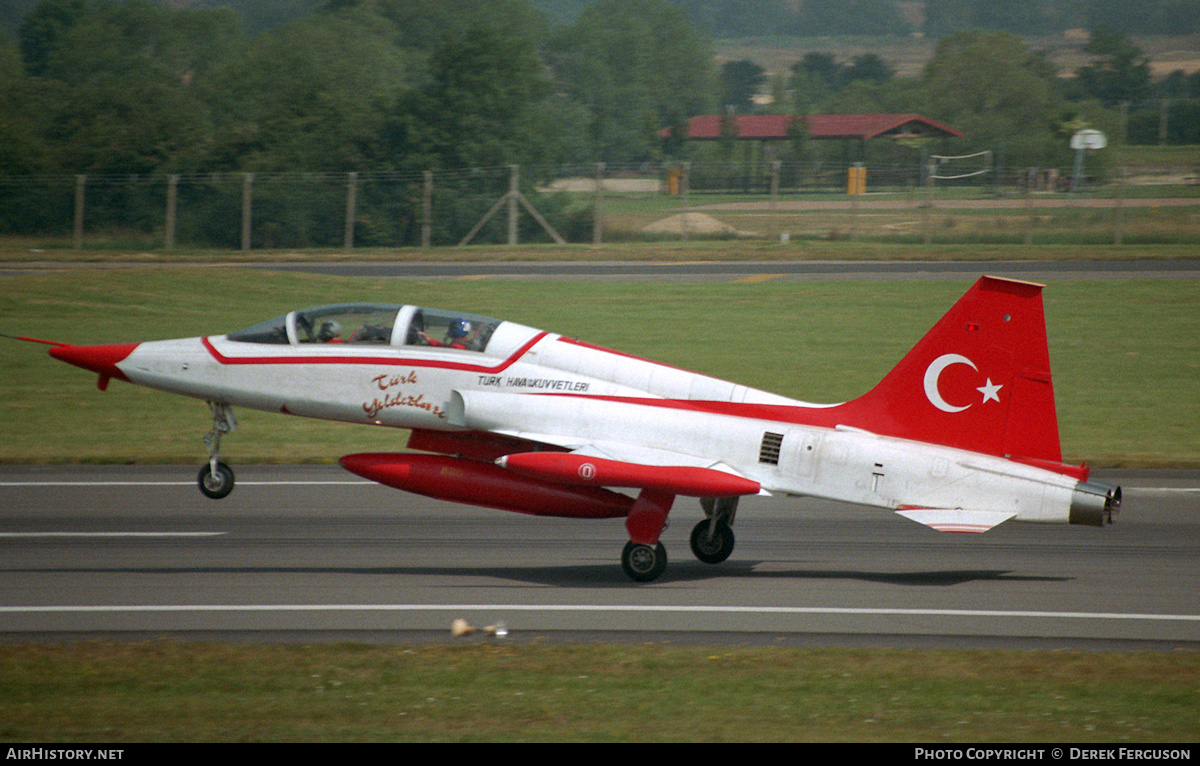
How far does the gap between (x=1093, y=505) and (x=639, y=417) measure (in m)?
4.41

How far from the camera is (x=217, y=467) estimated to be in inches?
525

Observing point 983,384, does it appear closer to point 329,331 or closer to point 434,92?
point 329,331

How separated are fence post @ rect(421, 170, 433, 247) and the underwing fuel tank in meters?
32.3

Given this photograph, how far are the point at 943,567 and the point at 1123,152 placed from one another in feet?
256

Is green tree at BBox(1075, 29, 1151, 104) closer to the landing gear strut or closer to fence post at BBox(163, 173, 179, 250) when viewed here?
fence post at BBox(163, 173, 179, 250)

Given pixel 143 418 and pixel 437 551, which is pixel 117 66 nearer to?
pixel 143 418

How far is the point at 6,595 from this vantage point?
11.4 m

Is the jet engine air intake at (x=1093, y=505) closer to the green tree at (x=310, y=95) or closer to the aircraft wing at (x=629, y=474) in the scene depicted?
the aircraft wing at (x=629, y=474)

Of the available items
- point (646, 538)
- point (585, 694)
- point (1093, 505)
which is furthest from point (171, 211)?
point (585, 694)

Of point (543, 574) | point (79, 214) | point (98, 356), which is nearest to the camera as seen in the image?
point (543, 574)

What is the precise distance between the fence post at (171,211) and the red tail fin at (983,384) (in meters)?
37.0

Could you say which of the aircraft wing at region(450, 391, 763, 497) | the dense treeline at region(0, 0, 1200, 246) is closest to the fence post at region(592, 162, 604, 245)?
the dense treeline at region(0, 0, 1200, 246)

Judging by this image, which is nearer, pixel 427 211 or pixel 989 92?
pixel 427 211

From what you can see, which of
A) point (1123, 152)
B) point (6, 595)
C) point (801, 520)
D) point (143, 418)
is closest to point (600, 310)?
point (143, 418)
